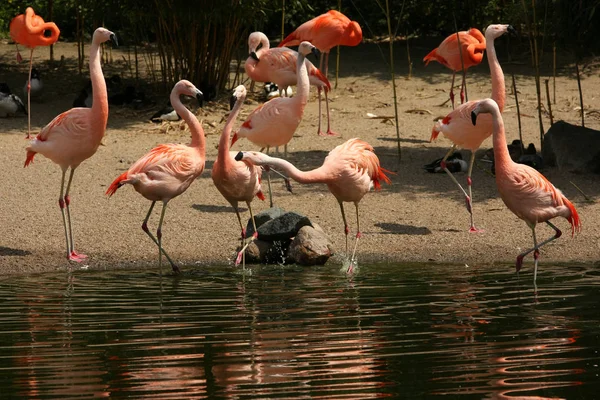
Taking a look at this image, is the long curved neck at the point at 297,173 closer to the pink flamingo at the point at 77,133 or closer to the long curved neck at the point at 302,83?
the long curved neck at the point at 302,83

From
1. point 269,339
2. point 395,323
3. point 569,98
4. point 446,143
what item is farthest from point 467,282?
point 569,98

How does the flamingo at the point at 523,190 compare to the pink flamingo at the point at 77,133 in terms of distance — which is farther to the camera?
the pink flamingo at the point at 77,133

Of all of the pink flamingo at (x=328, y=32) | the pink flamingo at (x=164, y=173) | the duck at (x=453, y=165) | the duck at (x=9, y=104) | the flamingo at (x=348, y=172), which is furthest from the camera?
the duck at (x=9, y=104)

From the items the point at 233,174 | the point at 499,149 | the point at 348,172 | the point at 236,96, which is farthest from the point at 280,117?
the point at 499,149

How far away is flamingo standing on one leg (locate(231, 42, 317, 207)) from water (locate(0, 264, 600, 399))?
1.96 meters

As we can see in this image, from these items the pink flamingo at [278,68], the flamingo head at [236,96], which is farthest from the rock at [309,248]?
the pink flamingo at [278,68]

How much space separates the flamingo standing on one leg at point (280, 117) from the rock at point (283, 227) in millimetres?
916

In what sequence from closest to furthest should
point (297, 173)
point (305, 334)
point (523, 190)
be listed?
point (305, 334), point (523, 190), point (297, 173)

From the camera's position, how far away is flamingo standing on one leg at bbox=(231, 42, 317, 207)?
28.3 feet

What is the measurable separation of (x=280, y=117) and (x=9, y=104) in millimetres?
4838

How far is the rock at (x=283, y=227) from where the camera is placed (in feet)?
25.5

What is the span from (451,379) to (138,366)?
137 cm

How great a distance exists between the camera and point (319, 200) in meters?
9.23

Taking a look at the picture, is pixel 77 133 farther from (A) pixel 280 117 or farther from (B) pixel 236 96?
(A) pixel 280 117
